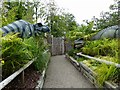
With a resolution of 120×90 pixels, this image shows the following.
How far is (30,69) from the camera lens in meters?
6.45

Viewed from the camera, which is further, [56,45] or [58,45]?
[58,45]

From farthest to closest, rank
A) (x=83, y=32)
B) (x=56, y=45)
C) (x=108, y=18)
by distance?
(x=56, y=45) < (x=108, y=18) < (x=83, y=32)

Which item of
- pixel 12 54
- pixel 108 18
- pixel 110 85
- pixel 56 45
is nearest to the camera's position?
pixel 12 54

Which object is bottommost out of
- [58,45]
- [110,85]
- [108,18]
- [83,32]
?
[58,45]

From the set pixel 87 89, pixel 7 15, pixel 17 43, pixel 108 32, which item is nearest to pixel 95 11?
pixel 108 32

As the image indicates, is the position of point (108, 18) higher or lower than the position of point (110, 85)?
higher

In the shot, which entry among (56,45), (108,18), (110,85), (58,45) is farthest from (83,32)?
(110,85)

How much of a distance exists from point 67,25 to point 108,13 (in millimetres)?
7192

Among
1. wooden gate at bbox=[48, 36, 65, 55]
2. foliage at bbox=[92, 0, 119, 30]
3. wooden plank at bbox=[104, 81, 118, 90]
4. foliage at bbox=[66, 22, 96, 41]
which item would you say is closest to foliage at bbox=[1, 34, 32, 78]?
wooden plank at bbox=[104, 81, 118, 90]

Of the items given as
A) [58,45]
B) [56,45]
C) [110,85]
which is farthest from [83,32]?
[110,85]

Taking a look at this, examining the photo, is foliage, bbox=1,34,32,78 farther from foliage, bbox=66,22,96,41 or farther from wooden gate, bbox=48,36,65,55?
wooden gate, bbox=48,36,65,55

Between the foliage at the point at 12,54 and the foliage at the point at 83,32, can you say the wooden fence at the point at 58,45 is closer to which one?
the foliage at the point at 83,32

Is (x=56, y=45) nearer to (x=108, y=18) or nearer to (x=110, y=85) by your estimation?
(x=108, y=18)

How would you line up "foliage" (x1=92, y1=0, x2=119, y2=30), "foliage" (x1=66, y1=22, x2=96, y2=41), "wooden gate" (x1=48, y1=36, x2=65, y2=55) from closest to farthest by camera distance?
"foliage" (x1=66, y1=22, x2=96, y2=41)
"foliage" (x1=92, y1=0, x2=119, y2=30)
"wooden gate" (x1=48, y1=36, x2=65, y2=55)
